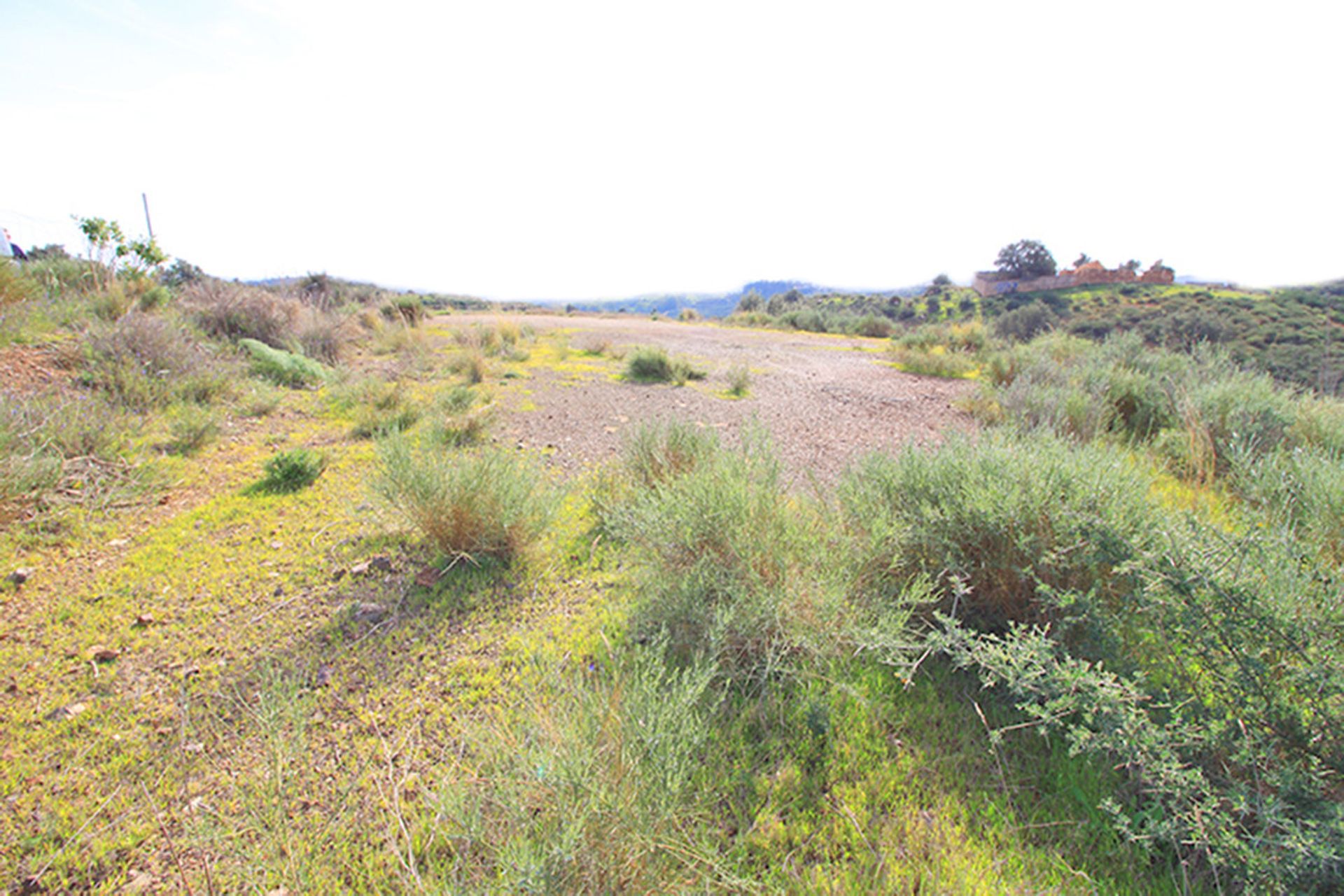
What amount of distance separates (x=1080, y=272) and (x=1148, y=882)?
57.1 meters

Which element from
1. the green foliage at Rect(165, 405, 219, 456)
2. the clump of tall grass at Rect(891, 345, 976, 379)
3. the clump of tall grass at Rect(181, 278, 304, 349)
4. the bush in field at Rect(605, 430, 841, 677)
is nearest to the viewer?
the bush in field at Rect(605, 430, 841, 677)

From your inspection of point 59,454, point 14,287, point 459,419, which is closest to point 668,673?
point 459,419

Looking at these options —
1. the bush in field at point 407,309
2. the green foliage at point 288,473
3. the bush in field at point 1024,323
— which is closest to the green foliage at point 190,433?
the green foliage at point 288,473

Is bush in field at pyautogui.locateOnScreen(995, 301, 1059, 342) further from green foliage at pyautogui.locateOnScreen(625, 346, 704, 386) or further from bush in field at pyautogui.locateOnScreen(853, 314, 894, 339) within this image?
green foliage at pyautogui.locateOnScreen(625, 346, 704, 386)

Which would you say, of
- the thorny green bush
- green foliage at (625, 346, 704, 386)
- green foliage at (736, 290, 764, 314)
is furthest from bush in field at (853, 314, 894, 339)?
the thorny green bush

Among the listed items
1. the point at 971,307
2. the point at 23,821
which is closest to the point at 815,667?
the point at 23,821

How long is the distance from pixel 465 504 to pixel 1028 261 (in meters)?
60.4

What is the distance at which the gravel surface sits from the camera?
15.8 feet

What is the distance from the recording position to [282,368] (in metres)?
6.62

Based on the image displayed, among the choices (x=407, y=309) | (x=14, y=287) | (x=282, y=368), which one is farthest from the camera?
(x=407, y=309)

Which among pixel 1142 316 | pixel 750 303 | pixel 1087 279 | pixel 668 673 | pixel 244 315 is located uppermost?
pixel 1087 279

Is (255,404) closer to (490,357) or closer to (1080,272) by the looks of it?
(490,357)

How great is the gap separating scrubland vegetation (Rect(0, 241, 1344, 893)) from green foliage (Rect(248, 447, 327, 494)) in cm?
3

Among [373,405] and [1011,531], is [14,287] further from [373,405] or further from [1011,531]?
[1011,531]
